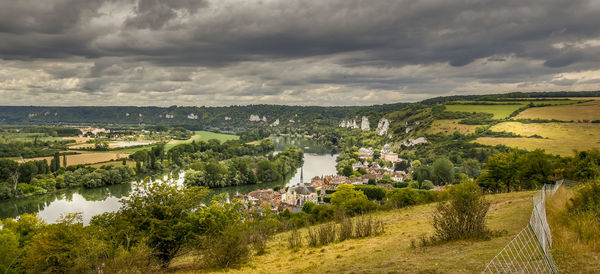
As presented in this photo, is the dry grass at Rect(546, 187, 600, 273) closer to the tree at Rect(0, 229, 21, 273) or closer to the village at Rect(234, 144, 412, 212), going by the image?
the village at Rect(234, 144, 412, 212)

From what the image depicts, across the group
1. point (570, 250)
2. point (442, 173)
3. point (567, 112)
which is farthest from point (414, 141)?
point (570, 250)

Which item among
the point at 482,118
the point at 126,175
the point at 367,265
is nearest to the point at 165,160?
the point at 126,175

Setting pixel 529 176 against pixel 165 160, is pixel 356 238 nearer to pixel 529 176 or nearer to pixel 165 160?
pixel 529 176

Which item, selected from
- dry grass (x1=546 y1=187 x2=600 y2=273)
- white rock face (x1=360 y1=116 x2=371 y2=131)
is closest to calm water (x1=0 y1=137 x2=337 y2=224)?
dry grass (x1=546 y1=187 x2=600 y2=273)

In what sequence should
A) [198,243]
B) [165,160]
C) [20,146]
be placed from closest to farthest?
1. [198,243]
2. [165,160]
3. [20,146]

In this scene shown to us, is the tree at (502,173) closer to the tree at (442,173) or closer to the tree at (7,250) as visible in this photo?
the tree at (442,173)
